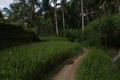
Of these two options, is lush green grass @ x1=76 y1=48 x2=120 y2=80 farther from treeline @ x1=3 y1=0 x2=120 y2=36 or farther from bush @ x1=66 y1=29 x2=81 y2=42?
treeline @ x1=3 y1=0 x2=120 y2=36

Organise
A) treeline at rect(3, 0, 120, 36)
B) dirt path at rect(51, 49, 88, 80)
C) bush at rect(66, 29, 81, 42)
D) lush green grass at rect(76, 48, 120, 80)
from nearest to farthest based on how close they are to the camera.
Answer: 1. lush green grass at rect(76, 48, 120, 80)
2. dirt path at rect(51, 49, 88, 80)
3. bush at rect(66, 29, 81, 42)
4. treeline at rect(3, 0, 120, 36)

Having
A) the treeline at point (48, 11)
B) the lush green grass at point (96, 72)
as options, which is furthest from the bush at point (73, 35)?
the lush green grass at point (96, 72)

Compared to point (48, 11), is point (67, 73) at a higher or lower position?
lower

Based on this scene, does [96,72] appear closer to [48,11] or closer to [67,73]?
[67,73]

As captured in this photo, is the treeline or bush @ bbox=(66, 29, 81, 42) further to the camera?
the treeline

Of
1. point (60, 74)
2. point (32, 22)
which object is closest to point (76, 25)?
point (32, 22)

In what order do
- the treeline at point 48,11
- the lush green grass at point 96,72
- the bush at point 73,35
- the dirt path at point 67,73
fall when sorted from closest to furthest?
the lush green grass at point 96,72
the dirt path at point 67,73
the bush at point 73,35
the treeline at point 48,11

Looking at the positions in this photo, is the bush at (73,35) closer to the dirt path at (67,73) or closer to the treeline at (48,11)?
the treeline at (48,11)

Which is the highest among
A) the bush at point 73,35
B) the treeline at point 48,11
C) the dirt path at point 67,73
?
the treeline at point 48,11

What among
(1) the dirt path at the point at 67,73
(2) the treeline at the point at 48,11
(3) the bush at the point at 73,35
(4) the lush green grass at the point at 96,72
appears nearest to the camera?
(4) the lush green grass at the point at 96,72

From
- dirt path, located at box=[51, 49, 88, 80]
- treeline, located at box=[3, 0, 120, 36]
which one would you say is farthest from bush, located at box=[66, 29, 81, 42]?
dirt path, located at box=[51, 49, 88, 80]

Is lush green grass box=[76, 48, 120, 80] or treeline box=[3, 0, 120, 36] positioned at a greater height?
treeline box=[3, 0, 120, 36]

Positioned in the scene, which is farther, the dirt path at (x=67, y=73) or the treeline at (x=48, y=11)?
the treeline at (x=48, y=11)

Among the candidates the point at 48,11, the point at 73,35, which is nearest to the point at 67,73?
the point at 73,35
